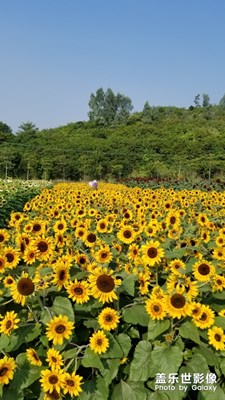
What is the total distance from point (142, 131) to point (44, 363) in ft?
192

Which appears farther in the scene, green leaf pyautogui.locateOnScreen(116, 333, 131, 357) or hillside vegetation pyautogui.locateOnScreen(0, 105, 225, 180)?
hillside vegetation pyautogui.locateOnScreen(0, 105, 225, 180)

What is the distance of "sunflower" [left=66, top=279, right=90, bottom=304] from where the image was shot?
172 centimetres

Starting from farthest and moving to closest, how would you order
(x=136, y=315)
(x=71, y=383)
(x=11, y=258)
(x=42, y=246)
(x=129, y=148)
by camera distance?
(x=129, y=148), (x=42, y=246), (x=11, y=258), (x=136, y=315), (x=71, y=383)

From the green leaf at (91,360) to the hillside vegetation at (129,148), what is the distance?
22696 mm

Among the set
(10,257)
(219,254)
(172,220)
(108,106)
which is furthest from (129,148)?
(10,257)

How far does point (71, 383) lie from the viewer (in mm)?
1502

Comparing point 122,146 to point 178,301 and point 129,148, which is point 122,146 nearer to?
point 129,148

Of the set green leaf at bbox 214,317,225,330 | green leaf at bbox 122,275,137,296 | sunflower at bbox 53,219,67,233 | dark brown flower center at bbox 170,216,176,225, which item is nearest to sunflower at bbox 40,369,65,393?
green leaf at bbox 122,275,137,296

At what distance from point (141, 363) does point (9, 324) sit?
1.71 ft

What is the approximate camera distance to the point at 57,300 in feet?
5.69

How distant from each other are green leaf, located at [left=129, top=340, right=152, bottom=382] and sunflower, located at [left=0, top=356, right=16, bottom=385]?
1.43 feet

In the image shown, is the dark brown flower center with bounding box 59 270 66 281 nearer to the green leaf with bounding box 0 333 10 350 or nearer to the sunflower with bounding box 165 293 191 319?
the green leaf with bounding box 0 333 10 350

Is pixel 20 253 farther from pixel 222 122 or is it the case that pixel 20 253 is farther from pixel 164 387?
pixel 222 122

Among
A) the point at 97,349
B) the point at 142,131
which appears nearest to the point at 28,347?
the point at 97,349
